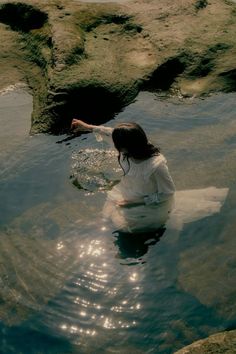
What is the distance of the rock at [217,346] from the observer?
13.8 feet

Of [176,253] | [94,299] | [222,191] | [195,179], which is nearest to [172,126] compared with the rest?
[195,179]

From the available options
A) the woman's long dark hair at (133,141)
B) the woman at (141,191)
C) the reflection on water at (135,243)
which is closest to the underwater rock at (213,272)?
the reflection on water at (135,243)

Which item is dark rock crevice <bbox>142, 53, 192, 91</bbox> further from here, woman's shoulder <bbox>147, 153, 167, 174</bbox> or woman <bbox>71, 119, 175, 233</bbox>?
woman's shoulder <bbox>147, 153, 167, 174</bbox>

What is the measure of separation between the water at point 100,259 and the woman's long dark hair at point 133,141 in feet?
3.69

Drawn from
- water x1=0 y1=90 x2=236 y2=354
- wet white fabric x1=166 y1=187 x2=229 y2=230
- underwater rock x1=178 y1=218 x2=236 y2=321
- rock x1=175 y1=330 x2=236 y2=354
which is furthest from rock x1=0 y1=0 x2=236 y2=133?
rock x1=175 y1=330 x2=236 y2=354

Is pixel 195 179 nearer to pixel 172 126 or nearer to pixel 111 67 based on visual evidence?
pixel 172 126

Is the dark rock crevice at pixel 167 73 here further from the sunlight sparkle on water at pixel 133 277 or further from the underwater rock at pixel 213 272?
the sunlight sparkle on water at pixel 133 277

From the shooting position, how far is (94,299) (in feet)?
18.6

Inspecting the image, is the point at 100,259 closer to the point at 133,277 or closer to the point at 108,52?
the point at 133,277

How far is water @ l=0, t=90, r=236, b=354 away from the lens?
527cm

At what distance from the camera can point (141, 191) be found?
627cm

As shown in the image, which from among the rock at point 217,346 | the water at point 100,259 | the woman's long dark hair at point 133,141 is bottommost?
the water at point 100,259

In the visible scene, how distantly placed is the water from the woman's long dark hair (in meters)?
1.12

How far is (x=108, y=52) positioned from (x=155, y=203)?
4.62 metres
